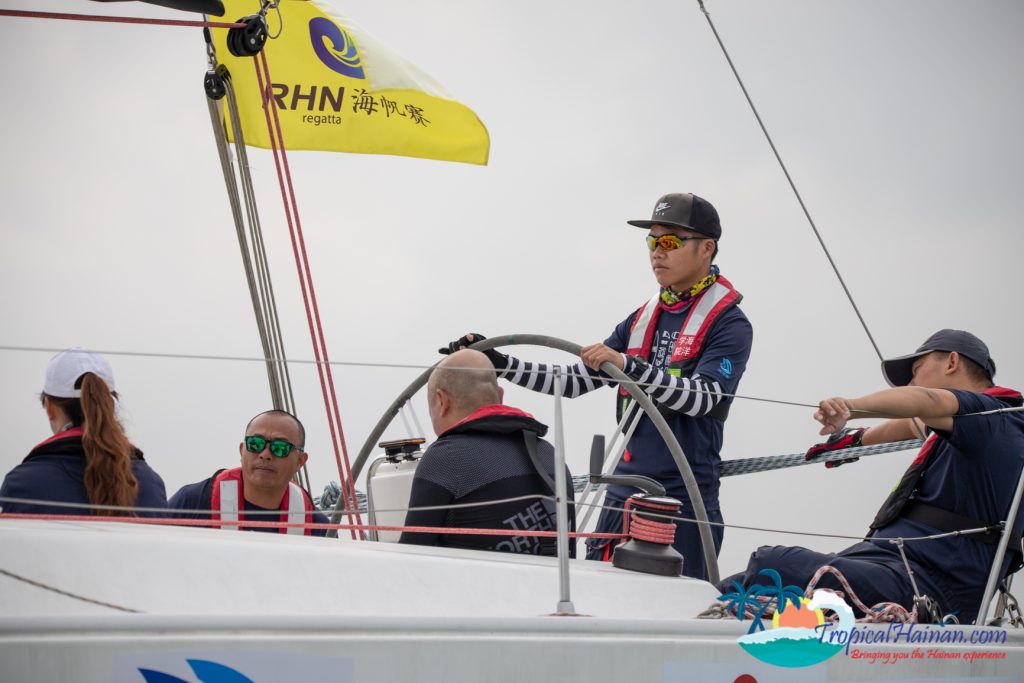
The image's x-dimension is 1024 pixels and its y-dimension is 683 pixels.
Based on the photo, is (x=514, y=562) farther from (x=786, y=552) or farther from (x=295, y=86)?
(x=295, y=86)

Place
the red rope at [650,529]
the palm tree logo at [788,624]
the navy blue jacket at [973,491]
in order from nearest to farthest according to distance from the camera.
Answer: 1. the palm tree logo at [788,624]
2. the red rope at [650,529]
3. the navy blue jacket at [973,491]

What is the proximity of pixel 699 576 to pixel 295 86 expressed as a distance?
2.69m

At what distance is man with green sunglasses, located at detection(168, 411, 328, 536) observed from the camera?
3375 millimetres

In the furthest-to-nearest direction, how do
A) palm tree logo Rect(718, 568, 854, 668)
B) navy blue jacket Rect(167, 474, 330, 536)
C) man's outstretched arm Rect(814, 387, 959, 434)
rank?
navy blue jacket Rect(167, 474, 330, 536)
man's outstretched arm Rect(814, 387, 959, 434)
palm tree logo Rect(718, 568, 854, 668)

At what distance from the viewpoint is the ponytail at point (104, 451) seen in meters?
2.80

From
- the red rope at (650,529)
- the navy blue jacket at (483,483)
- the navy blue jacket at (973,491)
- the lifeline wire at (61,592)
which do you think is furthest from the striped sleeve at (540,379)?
the lifeline wire at (61,592)

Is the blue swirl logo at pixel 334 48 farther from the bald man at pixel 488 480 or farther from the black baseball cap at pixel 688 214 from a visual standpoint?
the bald man at pixel 488 480

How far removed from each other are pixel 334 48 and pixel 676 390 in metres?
2.46

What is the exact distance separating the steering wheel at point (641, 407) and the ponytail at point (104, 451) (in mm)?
534

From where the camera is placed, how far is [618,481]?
2852 millimetres

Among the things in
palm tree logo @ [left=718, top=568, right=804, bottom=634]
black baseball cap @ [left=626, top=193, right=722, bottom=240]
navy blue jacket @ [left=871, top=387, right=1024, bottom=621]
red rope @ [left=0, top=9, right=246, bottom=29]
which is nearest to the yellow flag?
red rope @ [left=0, top=9, right=246, bottom=29]

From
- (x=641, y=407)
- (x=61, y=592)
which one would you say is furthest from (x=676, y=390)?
(x=61, y=592)

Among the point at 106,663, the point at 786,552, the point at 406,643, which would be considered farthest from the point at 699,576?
the point at 106,663

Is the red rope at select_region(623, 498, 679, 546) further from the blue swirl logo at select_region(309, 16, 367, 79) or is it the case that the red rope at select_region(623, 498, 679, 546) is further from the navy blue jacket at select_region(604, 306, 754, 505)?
the blue swirl logo at select_region(309, 16, 367, 79)
